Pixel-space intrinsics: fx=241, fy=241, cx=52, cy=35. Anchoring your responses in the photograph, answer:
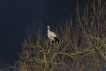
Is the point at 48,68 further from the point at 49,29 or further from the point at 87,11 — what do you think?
the point at 49,29

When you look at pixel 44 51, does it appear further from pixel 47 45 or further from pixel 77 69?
pixel 77 69

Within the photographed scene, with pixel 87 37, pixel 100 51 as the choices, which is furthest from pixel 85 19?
pixel 100 51

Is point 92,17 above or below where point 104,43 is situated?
above

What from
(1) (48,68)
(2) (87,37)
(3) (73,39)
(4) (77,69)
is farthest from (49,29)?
(1) (48,68)

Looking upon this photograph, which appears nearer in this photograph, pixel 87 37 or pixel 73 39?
pixel 87 37

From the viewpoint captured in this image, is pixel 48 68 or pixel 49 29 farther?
pixel 49 29

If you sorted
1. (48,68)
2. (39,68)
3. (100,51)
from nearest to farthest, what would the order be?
1. (48,68)
2. (100,51)
3. (39,68)

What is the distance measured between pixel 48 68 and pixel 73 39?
5.66m

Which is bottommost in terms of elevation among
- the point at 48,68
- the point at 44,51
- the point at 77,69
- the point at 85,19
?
the point at 77,69

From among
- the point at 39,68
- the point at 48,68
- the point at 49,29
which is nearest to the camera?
the point at 48,68

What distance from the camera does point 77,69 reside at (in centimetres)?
1873

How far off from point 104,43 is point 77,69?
593 cm

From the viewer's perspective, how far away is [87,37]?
45.9 ft

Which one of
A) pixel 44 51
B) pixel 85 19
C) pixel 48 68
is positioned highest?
pixel 85 19
